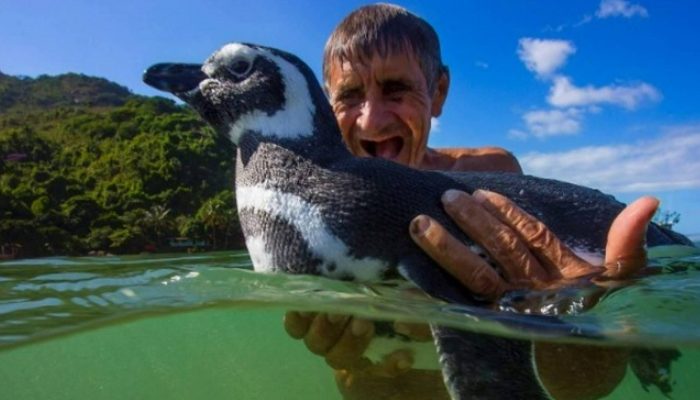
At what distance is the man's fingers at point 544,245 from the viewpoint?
8.75ft

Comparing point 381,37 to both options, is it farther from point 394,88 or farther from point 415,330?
point 415,330

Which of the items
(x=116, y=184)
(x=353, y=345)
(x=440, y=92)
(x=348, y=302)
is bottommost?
(x=353, y=345)

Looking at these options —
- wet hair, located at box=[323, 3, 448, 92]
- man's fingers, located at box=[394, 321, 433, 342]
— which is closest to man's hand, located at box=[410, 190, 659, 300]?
man's fingers, located at box=[394, 321, 433, 342]

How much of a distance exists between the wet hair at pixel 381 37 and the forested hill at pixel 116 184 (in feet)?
101

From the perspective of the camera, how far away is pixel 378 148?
4.34 m

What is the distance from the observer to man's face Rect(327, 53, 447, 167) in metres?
4.04

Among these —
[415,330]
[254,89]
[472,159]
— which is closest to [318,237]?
[254,89]

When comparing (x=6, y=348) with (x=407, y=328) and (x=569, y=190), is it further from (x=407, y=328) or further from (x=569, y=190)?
(x=569, y=190)

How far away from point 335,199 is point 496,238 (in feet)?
2.46

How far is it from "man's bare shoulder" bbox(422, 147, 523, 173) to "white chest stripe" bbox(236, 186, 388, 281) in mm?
2753

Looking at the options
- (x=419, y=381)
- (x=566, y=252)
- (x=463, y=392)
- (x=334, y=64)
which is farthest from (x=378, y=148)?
(x=463, y=392)

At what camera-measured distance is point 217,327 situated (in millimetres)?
4555

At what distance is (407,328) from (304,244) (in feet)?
3.17

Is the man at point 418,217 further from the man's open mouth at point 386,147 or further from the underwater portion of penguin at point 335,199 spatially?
the underwater portion of penguin at point 335,199
